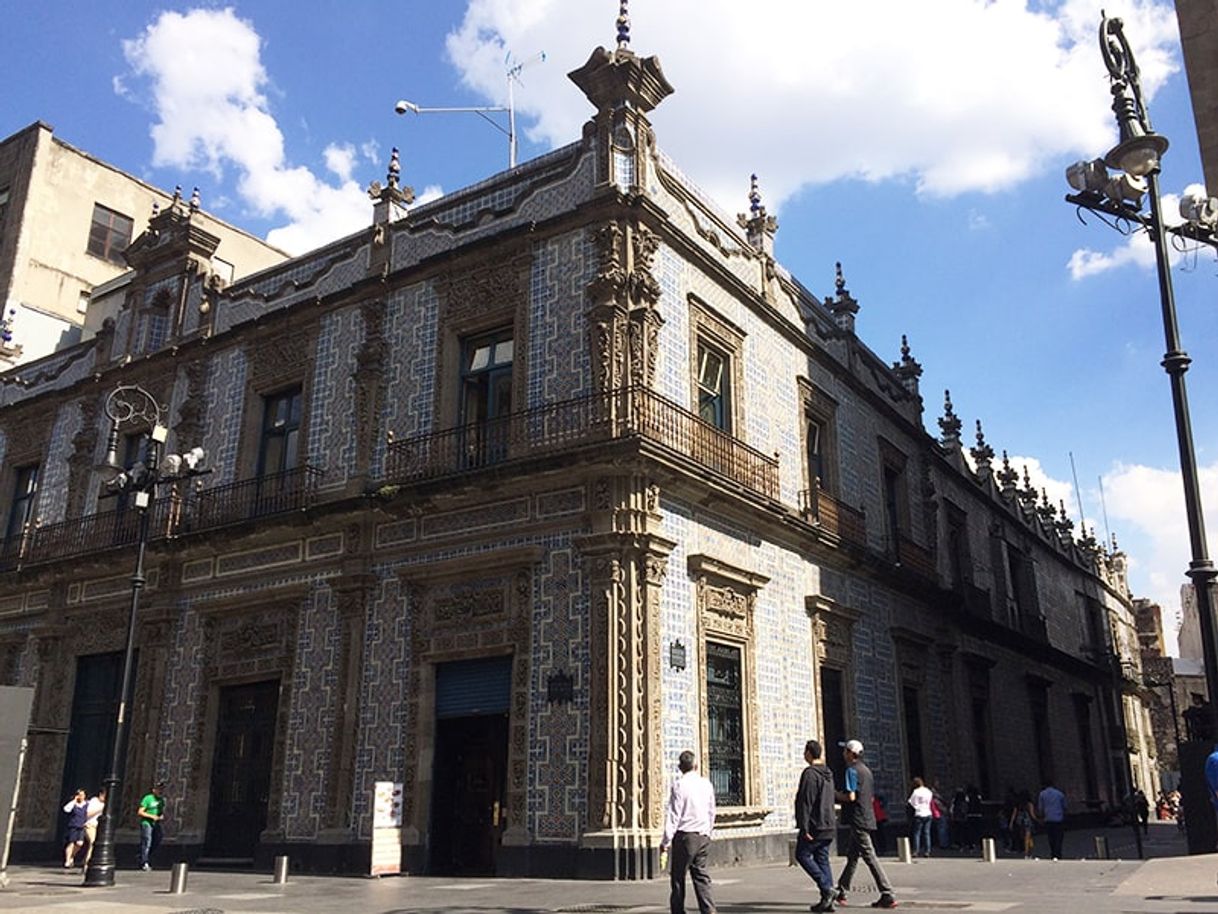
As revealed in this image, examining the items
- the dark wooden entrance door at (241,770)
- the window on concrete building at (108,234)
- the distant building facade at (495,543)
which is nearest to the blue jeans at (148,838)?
the distant building facade at (495,543)

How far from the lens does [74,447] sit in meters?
22.9

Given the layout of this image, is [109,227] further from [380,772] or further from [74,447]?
[380,772]

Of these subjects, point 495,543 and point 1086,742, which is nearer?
point 495,543

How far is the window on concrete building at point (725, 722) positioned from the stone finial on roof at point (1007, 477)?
845 inches

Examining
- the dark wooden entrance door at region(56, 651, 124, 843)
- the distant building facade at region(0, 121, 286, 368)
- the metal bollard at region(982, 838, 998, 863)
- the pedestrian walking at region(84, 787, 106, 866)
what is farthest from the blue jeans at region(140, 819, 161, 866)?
the distant building facade at region(0, 121, 286, 368)

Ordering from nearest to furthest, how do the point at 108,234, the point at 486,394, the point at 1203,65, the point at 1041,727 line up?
the point at 486,394 < the point at 1203,65 < the point at 1041,727 < the point at 108,234

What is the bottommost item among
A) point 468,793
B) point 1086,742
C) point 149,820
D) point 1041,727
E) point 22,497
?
point 149,820

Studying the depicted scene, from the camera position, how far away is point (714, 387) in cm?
1769

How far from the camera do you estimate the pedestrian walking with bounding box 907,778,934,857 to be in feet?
60.8

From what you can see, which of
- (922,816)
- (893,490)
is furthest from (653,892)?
(893,490)

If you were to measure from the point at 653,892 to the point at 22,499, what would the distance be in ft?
63.7

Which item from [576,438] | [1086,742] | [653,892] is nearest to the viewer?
[653,892]

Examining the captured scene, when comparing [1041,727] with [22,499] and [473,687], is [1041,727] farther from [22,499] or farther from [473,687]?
[22,499]

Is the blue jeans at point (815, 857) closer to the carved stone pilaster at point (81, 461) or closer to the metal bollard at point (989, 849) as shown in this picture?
the metal bollard at point (989, 849)
